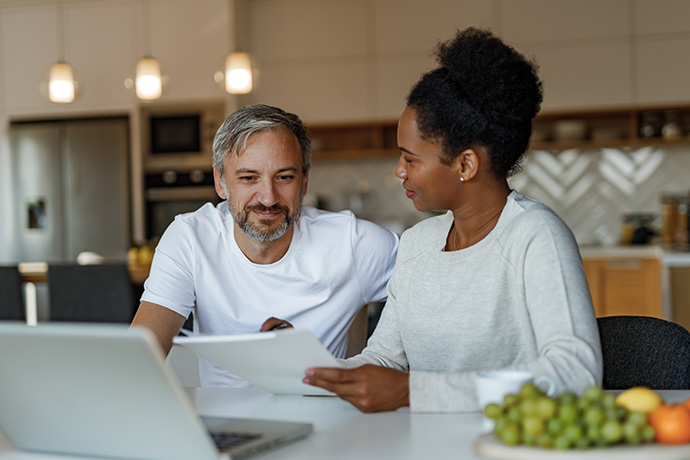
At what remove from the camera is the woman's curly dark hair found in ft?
5.01

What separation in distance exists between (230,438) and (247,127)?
3.33 ft

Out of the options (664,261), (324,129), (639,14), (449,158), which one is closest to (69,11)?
(324,129)

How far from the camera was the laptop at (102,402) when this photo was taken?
93cm

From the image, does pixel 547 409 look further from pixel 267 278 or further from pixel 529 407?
pixel 267 278

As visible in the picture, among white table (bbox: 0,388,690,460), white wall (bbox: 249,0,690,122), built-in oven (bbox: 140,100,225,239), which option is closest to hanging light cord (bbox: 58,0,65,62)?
built-in oven (bbox: 140,100,225,239)

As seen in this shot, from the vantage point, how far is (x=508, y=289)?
4.99ft

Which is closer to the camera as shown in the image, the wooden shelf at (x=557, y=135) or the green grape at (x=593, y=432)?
the green grape at (x=593, y=432)

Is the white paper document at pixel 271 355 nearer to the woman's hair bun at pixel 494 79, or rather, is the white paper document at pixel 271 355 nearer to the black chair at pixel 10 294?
the woman's hair bun at pixel 494 79

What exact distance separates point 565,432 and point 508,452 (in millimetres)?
76

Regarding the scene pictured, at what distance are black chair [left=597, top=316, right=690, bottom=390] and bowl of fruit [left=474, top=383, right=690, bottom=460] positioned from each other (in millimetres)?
552

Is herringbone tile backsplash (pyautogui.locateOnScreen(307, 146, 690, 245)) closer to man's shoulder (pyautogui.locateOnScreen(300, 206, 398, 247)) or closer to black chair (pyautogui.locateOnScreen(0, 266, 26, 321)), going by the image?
black chair (pyautogui.locateOnScreen(0, 266, 26, 321))

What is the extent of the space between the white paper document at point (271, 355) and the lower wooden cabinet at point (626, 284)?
381 centimetres

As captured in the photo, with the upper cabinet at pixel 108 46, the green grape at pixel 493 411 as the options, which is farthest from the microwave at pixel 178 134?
the green grape at pixel 493 411

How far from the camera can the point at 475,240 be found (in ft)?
5.42
